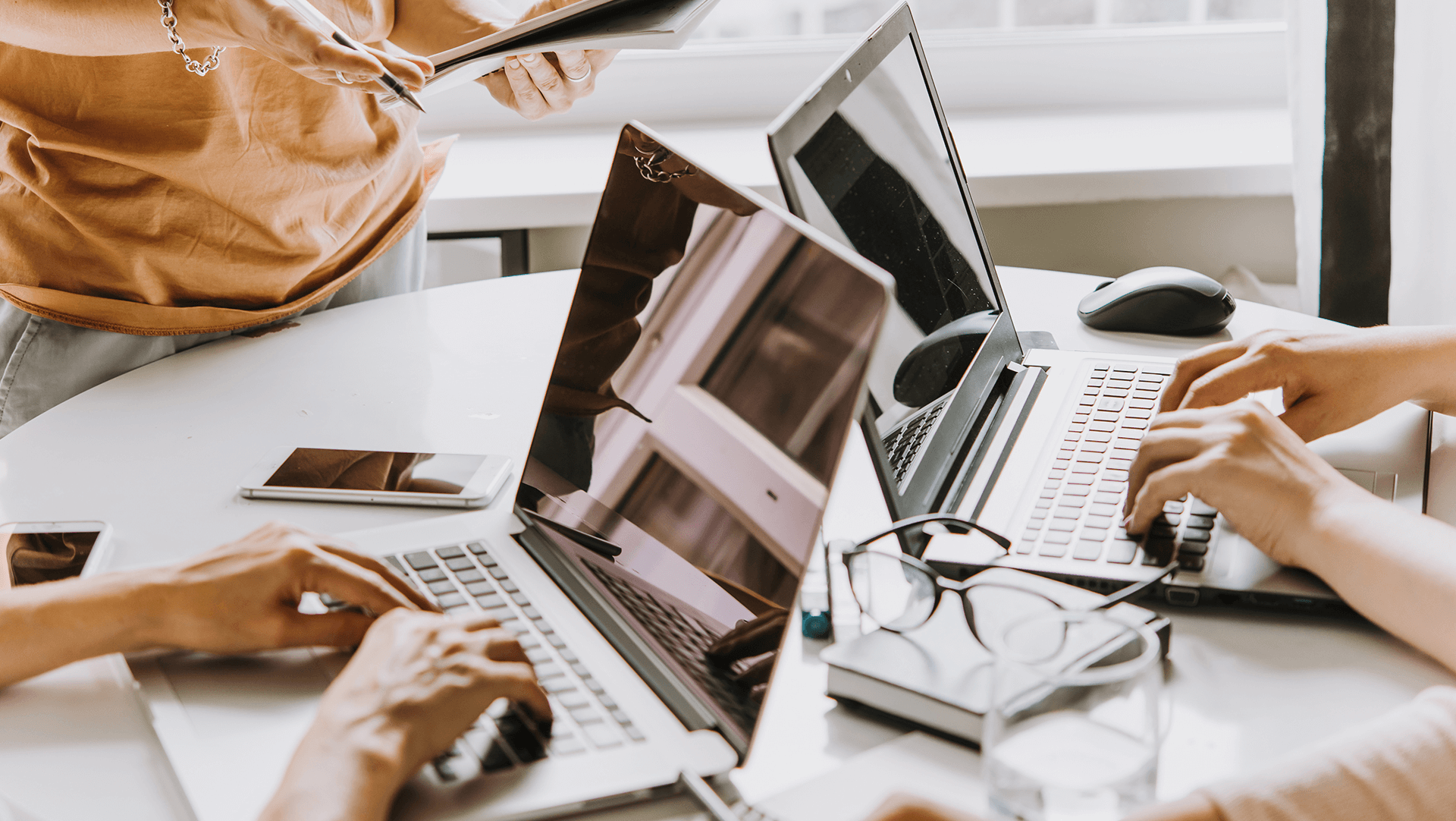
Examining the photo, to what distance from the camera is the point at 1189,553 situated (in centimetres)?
73

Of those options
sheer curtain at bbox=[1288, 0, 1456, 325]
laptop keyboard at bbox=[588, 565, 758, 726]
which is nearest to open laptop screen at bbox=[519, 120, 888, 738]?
laptop keyboard at bbox=[588, 565, 758, 726]

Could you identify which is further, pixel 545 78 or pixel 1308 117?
pixel 1308 117

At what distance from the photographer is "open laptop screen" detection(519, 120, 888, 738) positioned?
1.86ft

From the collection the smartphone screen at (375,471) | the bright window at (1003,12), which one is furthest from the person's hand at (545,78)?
the bright window at (1003,12)

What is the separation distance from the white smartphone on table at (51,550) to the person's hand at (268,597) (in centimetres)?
13

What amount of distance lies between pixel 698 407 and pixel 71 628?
1.23 ft

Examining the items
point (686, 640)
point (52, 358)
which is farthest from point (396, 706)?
point (52, 358)

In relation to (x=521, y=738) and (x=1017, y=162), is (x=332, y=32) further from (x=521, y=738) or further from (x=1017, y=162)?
(x=1017, y=162)

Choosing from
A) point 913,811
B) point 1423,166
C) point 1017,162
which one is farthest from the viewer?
point 1017,162

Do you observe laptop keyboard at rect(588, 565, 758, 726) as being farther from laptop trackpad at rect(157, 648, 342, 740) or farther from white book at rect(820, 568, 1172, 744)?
laptop trackpad at rect(157, 648, 342, 740)

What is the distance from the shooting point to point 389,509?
87 cm

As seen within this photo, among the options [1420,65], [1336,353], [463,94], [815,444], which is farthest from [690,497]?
[463,94]

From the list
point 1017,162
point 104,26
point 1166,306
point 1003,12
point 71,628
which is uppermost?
point 1003,12

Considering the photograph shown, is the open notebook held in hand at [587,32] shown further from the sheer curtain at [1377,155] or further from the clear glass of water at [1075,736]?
the sheer curtain at [1377,155]
